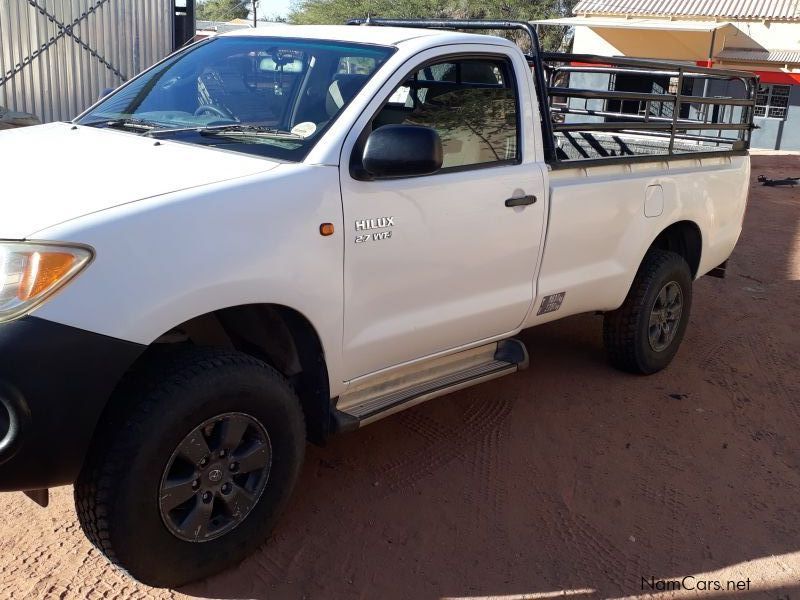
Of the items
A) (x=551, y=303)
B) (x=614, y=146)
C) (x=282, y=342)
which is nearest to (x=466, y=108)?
(x=551, y=303)

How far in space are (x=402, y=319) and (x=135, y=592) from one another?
1.45 metres

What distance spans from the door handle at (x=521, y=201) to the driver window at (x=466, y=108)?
0.20 metres

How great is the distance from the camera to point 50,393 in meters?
2.54

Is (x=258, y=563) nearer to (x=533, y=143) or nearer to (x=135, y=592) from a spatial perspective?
(x=135, y=592)

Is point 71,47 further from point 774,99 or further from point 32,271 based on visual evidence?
point 774,99

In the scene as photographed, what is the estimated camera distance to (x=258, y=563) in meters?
3.30

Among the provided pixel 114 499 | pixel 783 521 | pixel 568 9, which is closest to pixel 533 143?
pixel 783 521

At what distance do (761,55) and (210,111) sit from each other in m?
26.6

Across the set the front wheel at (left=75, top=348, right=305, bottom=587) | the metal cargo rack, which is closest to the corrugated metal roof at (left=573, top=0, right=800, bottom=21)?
the metal cargo rack

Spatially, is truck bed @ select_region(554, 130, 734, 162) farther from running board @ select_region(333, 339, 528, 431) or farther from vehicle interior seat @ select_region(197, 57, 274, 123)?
vehicle interior seat @ select_region(197, 57, 274, 123)

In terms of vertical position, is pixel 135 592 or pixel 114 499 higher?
pixel 114 499

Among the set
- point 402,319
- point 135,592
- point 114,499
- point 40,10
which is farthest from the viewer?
point 40,10

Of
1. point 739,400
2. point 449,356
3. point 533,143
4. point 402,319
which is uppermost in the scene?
point 533,143

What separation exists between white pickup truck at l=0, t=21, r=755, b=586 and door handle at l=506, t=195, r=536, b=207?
0.02 metres
